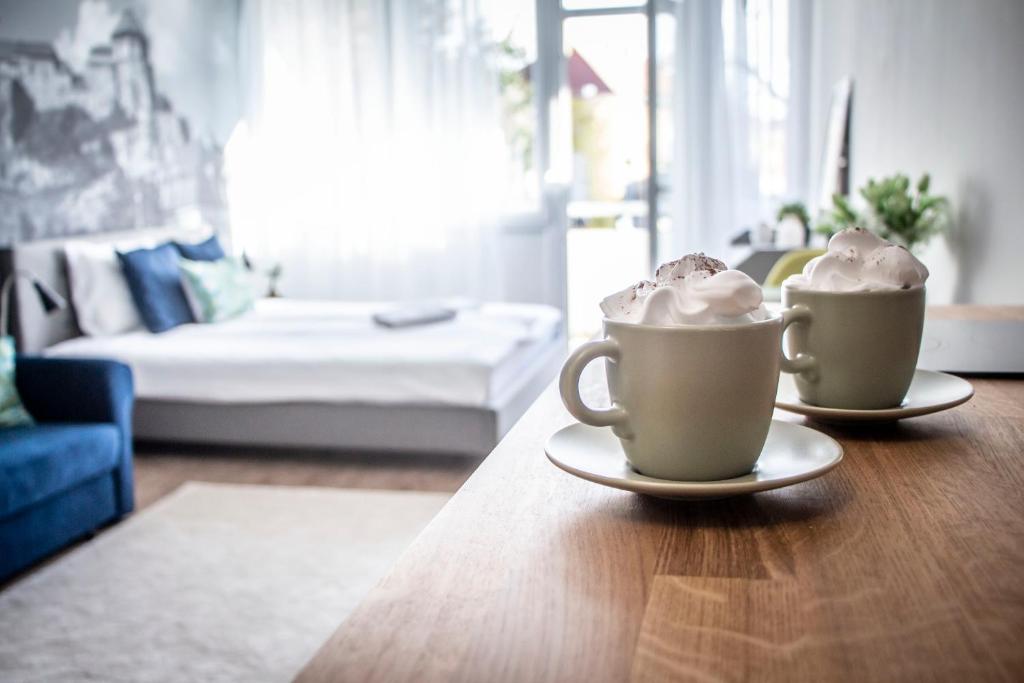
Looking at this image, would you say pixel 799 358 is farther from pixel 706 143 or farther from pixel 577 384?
pixel 706 143

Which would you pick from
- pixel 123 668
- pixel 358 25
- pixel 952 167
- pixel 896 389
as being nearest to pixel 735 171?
pixel 358 25

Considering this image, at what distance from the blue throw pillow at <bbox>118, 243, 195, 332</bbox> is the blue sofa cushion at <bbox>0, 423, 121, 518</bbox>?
113 centimetres

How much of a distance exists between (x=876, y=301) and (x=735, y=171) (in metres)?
5.52

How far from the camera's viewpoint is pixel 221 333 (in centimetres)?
405

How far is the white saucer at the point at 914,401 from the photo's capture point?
0.75 meters

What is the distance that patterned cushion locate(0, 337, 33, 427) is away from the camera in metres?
2.93

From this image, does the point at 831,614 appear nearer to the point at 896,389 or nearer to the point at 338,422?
the point at 896,389

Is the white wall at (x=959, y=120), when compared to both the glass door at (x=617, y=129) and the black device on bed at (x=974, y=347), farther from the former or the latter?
the glass door at (x=617, y=129)

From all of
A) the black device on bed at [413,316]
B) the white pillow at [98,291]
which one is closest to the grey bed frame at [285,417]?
the white pillow at [98,291]

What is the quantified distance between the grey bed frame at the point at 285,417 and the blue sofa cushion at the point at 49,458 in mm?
680

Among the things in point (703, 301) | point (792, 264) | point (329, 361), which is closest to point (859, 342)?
point (703, 301)

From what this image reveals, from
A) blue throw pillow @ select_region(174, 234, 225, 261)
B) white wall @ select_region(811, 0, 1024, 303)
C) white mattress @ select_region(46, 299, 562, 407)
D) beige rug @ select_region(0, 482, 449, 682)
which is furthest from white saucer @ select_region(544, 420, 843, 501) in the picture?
blue throw pillow @ select_region(174, 234, 225, 261)

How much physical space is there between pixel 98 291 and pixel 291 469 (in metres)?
1.14

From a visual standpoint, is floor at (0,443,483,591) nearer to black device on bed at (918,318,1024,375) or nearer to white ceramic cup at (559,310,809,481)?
black device on bed at (918,318,1024,375)
